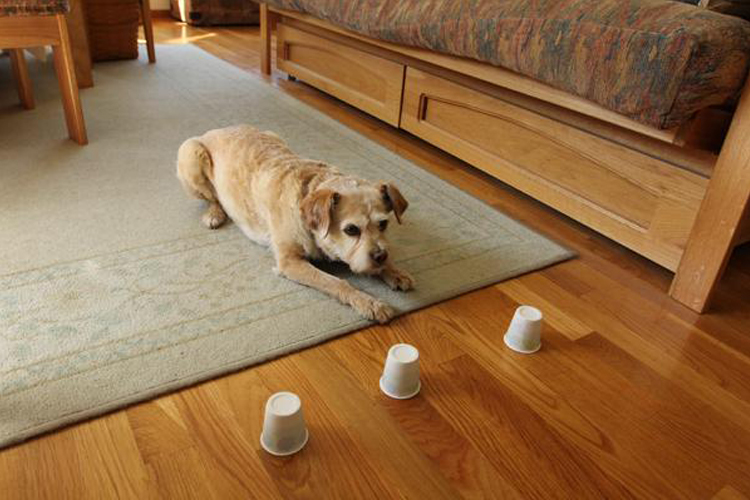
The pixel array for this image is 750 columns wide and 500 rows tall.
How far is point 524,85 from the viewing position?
6.62 feet

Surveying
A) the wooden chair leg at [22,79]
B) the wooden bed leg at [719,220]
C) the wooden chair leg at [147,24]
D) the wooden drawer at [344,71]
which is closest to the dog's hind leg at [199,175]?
the wooden drawer at [344,71]

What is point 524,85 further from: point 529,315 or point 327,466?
point 327,466

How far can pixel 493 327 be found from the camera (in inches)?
60.2

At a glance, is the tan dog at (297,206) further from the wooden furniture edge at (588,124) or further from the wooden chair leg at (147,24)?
the wooden chair leg at (147,24)

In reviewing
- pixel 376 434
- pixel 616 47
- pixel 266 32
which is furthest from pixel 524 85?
pixel 266 32

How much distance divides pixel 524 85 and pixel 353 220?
0.97 meters

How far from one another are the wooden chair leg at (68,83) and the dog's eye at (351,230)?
1623 mm

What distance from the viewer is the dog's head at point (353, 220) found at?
1.51 metres

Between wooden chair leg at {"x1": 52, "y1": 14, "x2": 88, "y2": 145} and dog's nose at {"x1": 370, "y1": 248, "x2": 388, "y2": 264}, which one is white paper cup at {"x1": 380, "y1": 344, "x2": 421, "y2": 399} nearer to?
dog's nose at {"x1": 370, "y1": 248, "x2": 388, "y2": 264}

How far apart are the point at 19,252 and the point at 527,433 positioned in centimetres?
158

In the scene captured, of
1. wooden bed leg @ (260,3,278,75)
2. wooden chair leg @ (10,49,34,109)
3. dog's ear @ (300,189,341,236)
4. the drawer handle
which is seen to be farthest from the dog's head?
wooden bed leg @ (260,3,278,75)

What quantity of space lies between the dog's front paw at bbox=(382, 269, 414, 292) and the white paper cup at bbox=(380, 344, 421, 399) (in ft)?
1.34

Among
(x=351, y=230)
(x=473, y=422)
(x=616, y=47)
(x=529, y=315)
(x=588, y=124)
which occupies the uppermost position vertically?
(x=616, y=47)

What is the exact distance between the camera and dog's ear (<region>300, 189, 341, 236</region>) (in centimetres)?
149
